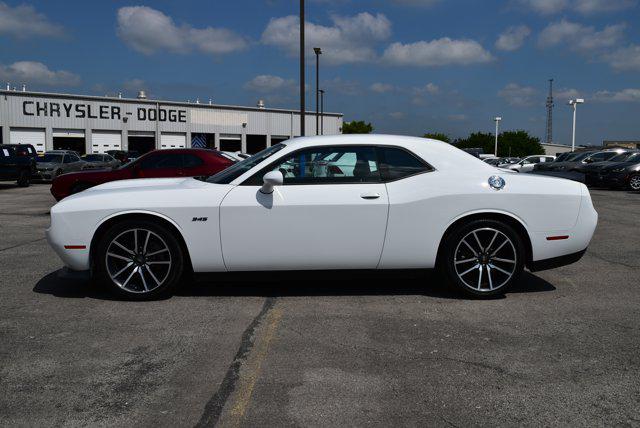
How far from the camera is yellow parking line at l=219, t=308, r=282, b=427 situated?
9.99 feet

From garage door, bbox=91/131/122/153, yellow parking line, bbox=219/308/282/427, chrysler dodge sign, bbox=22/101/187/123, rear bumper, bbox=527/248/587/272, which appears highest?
chrysler dodge sign, bbox=22/101/187/123

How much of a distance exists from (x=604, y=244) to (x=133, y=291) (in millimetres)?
6780

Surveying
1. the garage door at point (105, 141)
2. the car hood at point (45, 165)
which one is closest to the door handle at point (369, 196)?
the car hood at point (45, 165)

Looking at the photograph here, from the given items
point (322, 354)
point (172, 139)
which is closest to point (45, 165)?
point (322, 354)

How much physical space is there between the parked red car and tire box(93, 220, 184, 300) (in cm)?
727

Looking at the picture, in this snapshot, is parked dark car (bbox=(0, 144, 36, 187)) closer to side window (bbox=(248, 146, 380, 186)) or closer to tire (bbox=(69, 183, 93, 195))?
tire (bbox=(69, 183, 93, 195))

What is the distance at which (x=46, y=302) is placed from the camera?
211 inches

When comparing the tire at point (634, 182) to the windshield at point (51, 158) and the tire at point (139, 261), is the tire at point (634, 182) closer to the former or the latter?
the tire at point (139, 261)

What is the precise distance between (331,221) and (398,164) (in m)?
0.83

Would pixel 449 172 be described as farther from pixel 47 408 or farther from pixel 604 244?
pixel 604 244

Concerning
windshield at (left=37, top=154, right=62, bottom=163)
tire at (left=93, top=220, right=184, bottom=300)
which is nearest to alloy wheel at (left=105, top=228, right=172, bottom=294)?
tire at (left=93, top=220, right=184, bottom=300)

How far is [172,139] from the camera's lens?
176 ft

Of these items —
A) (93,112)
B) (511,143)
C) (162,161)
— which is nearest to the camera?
(162,161)

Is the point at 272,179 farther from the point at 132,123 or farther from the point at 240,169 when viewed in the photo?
the point at 132,123
